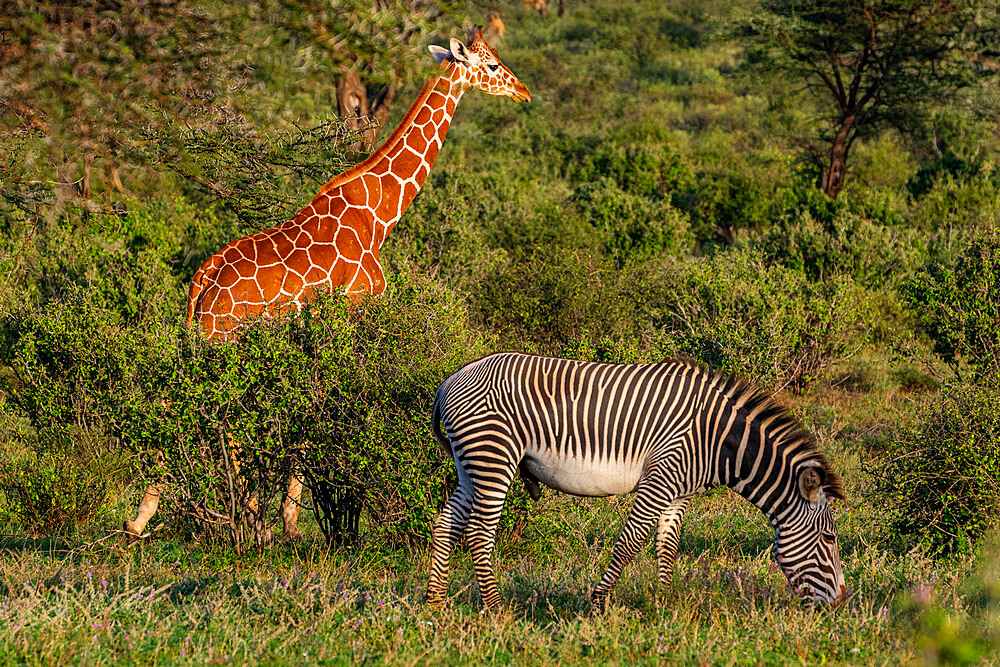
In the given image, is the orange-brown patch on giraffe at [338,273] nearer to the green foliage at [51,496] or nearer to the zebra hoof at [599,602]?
the green foliage at [51,496]

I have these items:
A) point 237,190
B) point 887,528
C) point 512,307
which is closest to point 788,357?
point 512,307

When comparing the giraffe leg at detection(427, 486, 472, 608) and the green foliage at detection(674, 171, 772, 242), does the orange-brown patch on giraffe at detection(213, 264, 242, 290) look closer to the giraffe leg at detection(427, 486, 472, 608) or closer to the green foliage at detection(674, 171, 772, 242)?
the giraffe leg at detection(427, 486, 472, 608)

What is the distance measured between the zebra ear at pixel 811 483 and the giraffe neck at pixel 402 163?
5.08 metres

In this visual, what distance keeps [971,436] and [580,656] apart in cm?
384

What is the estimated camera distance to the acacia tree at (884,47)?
20891mm

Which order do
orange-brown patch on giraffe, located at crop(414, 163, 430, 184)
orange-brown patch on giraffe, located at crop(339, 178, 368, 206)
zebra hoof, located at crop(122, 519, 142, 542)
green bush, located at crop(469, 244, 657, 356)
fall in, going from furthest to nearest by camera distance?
green bush, located at crop(469, 244, 657, 356) < orange-brown patch on giraffe, located at crop(414, 163, 430, 184) < orange-brown patch on giraffe, located at crop(339, 178, 368, 206) < zebra hoof, located at crop(122, 519, 142, 542)

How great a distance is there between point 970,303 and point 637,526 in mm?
6229

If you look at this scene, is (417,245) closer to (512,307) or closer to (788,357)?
(512,307)

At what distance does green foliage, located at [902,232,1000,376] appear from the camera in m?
10.1

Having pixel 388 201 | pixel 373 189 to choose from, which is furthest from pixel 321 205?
pixel 388 201

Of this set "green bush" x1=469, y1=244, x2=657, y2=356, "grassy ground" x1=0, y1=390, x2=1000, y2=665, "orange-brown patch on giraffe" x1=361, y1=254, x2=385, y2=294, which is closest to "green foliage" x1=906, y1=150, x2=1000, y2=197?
"green bush" x1=469, y1=244, x2=657, y2=356

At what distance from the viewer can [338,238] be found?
8.93 meters

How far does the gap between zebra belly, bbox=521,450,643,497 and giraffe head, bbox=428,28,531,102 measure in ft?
16.5

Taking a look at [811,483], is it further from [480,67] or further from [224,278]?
[480,67]
